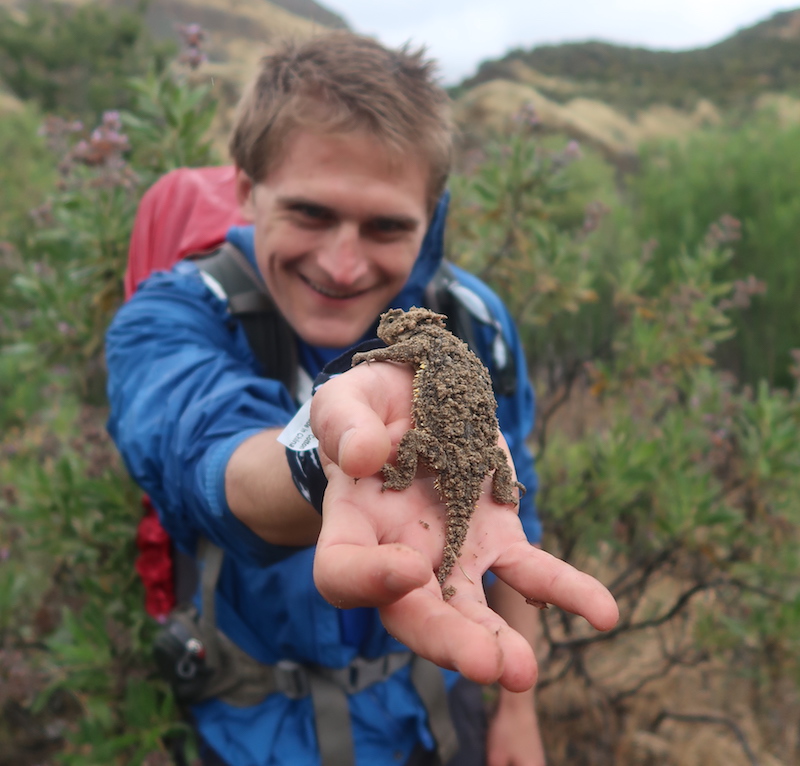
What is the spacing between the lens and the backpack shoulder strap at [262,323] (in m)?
2.22

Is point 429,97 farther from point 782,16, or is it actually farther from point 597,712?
point 782,16

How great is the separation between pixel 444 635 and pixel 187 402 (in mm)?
1093

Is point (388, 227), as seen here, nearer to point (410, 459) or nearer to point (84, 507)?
point (410, 459)

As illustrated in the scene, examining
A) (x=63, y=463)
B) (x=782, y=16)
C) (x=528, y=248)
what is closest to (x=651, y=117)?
(x=782, y=16)

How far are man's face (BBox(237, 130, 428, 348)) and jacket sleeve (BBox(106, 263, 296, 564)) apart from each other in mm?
265

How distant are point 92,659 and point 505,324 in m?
2.27

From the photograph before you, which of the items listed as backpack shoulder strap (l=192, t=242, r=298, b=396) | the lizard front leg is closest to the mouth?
backpack shoulder strap (l=192, t=242, r=298, b=396)

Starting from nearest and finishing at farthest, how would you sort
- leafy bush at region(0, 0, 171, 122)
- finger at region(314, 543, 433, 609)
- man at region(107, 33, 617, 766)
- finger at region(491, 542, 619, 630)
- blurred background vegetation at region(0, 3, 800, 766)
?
finger at region(314, 543, 433, 609) → finger at region(491, 542, 619, 630) → man at region(107, 33, 617, 766) → blurred background vegetation at region(0, 3, 800, 766) → leafy bush at region(0, 0, 171, 122)

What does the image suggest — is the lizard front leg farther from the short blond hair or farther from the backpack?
the short blond hair

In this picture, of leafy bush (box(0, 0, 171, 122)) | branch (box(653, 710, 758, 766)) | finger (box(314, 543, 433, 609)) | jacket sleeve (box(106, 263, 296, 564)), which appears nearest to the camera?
finger (box(314, 543, 433, 609))

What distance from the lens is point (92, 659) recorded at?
8.91 feet

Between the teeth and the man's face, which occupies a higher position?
the man's face

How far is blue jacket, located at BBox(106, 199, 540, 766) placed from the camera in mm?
1724

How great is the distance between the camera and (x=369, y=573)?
99 cm
